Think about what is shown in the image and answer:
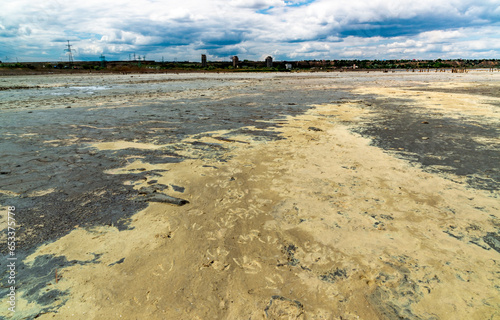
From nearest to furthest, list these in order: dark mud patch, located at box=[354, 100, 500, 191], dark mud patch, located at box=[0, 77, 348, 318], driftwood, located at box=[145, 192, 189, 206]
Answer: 1. dark mud patch, located at box=[0, 77, 348, 318]
2. driftwood, located at box=[145, 192, 189, 206]
3. dark mud patch, located at box=[354, 100, 500, 191]

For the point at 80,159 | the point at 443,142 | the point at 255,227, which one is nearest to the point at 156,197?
the point at 255,227

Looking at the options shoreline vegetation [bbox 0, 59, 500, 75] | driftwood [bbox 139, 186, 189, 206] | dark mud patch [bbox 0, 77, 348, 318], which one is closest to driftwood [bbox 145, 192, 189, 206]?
driftwood [bbox 139, 186, 189, 206]

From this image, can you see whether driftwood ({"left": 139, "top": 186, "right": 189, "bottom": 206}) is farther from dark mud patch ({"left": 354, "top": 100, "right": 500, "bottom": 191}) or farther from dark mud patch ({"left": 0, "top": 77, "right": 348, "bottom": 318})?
dark mud patch ({"left": 354, "top": 100, "right": 500, "bottom": 191})

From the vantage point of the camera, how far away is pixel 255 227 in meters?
3.46

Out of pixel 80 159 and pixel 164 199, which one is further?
pixel 80 159

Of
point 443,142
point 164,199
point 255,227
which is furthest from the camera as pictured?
point 443,142

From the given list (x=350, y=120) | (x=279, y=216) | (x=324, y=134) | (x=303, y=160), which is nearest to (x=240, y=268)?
(x=279, y=216)

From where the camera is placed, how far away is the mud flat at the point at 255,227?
2.37 metres

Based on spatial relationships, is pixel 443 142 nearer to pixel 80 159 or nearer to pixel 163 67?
pixel 80 159

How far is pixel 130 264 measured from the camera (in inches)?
111

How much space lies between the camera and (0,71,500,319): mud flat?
2.37 meters

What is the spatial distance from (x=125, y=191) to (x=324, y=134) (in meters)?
5.75

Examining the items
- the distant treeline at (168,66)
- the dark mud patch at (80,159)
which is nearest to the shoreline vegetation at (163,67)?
the distant treeline at (168,66)

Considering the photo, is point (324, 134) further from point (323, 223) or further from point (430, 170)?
point (323, 223)
